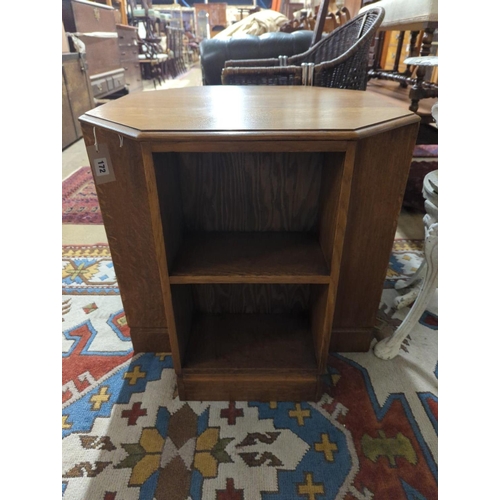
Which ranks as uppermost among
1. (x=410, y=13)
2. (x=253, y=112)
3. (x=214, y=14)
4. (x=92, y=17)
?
(x=214, y=14)

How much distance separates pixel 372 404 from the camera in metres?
0.97

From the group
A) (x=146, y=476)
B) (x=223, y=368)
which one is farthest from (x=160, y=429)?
(x=223, y=368)

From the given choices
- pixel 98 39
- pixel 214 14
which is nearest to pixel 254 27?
pixel 98 39

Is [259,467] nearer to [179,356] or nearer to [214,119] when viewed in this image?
[179,356]

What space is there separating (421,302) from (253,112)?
732mm

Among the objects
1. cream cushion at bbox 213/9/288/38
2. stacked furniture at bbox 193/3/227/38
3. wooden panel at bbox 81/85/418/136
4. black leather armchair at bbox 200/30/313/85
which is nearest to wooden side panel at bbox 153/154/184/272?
wooden panel at bbox 81/85/418/136

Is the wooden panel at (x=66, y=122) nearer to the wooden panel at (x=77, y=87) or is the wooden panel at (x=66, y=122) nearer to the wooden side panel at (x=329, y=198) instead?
the wooden panel at (x=77, y=87)

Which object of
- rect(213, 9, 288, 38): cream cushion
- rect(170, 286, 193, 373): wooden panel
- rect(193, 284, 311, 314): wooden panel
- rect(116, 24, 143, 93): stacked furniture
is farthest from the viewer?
rect(116, 24, 143, 93): stacked furniture

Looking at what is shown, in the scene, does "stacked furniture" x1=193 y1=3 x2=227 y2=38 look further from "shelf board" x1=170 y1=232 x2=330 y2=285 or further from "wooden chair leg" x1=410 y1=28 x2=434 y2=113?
"shelf board" x1=170 y1=232 x2=330 y2=285

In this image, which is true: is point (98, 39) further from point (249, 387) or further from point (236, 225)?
point (249, 387)

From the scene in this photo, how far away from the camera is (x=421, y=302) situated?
1.03m

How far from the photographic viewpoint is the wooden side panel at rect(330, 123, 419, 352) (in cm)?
81

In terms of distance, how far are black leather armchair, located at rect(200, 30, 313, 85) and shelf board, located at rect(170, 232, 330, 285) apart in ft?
5.96

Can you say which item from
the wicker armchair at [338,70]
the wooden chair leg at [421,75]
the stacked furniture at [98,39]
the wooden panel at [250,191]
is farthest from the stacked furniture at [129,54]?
the wooden panel at [250,191]
